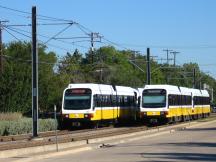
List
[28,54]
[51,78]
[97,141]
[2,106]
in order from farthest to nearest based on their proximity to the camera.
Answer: [28,54] < [51,78] < [2,106] < [97,141]

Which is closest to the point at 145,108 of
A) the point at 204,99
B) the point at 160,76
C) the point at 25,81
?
the point at 25,81

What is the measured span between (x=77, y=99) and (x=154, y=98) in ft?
22.4

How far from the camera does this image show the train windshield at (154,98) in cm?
4834

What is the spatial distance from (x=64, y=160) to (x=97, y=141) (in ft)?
32.8

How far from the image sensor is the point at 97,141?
30.7 m

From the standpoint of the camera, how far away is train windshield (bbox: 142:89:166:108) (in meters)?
48.3

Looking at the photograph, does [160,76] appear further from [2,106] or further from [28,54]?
[2,106]

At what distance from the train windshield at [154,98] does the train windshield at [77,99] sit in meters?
5.87

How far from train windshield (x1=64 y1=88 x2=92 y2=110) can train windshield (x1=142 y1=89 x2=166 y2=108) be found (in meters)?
5.87

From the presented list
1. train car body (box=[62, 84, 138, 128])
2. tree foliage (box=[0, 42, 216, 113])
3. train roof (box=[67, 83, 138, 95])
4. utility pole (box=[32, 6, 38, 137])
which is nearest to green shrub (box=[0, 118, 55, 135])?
train car body (box=[62, 84, 138, 128])

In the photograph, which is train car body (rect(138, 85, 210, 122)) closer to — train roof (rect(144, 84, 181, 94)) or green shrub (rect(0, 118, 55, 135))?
train roof (rect(144, 84, 181, 94))

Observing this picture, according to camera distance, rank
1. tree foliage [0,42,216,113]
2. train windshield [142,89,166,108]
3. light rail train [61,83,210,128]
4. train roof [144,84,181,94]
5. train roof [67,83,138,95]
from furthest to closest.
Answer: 1. tree foliage [0,42,216,113]
2. train roof [144,84,181,94]
3. train windshield [142,89,166,108]
4. train roof [67,83,138,95]
5. light rail train [61,83,210,128]

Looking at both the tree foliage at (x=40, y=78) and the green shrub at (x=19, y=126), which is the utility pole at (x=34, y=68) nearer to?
the green shrub at (x=19, y=126)

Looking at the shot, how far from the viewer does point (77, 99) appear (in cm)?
4481
